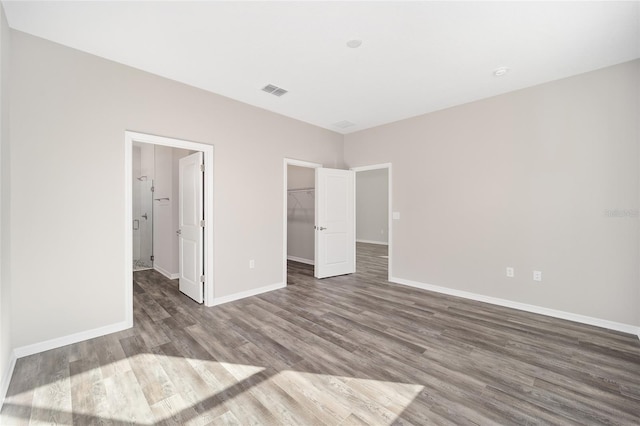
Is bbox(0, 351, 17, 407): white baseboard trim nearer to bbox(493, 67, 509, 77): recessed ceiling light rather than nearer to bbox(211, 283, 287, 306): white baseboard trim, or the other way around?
bbox(211, 283, 287, 306): white baseboard trim

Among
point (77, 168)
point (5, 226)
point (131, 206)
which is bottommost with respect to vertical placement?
point (5, 226)

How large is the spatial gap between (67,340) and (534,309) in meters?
5.18

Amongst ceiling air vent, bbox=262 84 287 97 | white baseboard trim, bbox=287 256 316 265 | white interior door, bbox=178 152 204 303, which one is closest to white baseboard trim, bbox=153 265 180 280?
white interior door, bbox=178 152 204 303

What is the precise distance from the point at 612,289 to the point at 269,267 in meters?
4.24

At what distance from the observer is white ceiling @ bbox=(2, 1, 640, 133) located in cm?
210

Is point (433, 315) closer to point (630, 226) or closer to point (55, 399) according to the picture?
point (630, 226)

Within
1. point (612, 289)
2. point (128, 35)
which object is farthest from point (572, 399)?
point (128, 35)

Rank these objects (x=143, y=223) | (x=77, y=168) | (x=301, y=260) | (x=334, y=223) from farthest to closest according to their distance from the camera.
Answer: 1. (x=301, y=260)
2. (x=143, y=223)
3. (x=334, y=223)
4. (x=77, y=168)

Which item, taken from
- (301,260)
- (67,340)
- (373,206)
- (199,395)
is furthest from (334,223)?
(373,206)

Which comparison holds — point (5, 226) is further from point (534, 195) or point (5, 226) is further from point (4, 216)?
point (534, 195)

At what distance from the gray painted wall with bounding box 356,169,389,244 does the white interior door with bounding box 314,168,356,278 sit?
4300mm

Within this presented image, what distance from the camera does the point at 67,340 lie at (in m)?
2.55

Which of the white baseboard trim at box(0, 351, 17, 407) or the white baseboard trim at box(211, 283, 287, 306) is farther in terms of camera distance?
the white baseboard trim at box(211, 283, 287, 306)

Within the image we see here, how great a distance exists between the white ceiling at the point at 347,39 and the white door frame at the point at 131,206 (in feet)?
2.52
